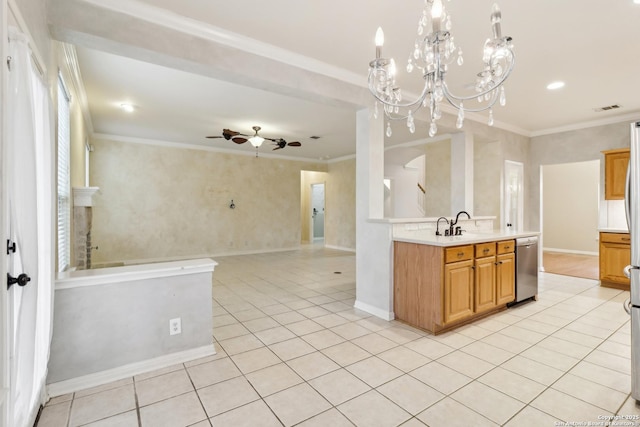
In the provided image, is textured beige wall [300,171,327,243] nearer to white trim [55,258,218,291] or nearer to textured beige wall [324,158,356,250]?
textured beige wall [324,158,356,250]

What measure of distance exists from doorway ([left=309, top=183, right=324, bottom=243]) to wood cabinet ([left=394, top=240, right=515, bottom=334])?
773 centimetres

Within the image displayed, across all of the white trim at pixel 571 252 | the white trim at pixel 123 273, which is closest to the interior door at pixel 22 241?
the white trim at pixel 123 273

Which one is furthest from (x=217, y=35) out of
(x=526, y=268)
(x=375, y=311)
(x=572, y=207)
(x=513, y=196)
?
(x=572, y=207)

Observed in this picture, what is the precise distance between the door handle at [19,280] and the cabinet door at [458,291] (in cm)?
293

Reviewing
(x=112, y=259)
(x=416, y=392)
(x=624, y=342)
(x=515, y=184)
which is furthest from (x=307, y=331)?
(x=112, y=259)

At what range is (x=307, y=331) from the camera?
3.07 metres

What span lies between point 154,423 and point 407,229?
2.85 m

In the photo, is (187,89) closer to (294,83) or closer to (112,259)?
(294,83)

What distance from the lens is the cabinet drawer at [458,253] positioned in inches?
115

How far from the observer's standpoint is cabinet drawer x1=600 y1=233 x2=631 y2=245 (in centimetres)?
456

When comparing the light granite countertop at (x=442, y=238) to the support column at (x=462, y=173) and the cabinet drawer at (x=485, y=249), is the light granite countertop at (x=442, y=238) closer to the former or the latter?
the cabinet drawer at (x=485, y=249)

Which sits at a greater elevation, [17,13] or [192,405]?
[17,13]

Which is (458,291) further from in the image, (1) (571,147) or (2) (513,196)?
(1) (571,147)

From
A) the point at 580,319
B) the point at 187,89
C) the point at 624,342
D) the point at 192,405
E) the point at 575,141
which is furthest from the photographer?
the point at 575,141
